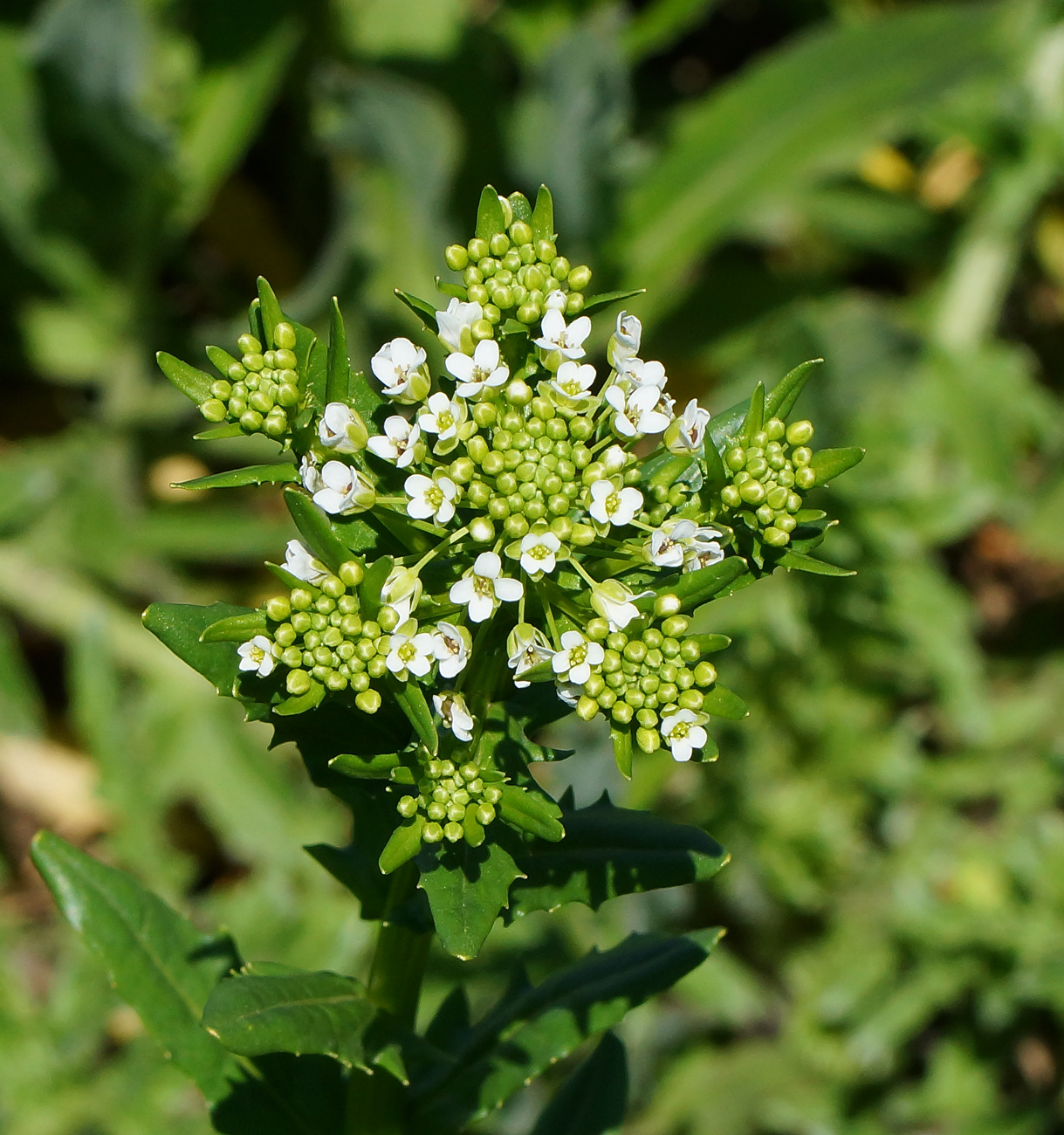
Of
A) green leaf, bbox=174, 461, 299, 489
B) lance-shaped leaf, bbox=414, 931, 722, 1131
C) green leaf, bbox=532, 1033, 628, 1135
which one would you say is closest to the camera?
green leaf, bbox=174, 461, 299, 489

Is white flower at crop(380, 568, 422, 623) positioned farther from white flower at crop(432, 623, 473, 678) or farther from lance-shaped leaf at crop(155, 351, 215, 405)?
lance-shaped leaf at crop(155, 351, 215, 405)

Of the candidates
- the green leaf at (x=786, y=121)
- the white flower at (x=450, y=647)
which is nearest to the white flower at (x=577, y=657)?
the white flower at (x=450, y=647)

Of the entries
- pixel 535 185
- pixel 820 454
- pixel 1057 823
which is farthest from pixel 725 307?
pixel 820 454

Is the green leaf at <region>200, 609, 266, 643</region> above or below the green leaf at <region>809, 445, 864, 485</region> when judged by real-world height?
below

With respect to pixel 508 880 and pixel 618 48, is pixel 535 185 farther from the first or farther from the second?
pixel 508 880

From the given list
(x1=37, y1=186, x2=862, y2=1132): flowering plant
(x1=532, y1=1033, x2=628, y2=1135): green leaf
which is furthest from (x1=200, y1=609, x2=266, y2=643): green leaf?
(x1=532, y1=1033, x2=628, y2=1135): green leaf

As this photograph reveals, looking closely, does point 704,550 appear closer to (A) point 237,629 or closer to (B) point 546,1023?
(A) point 237,629

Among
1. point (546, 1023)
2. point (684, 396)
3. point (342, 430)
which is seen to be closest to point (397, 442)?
point (342, 430)
